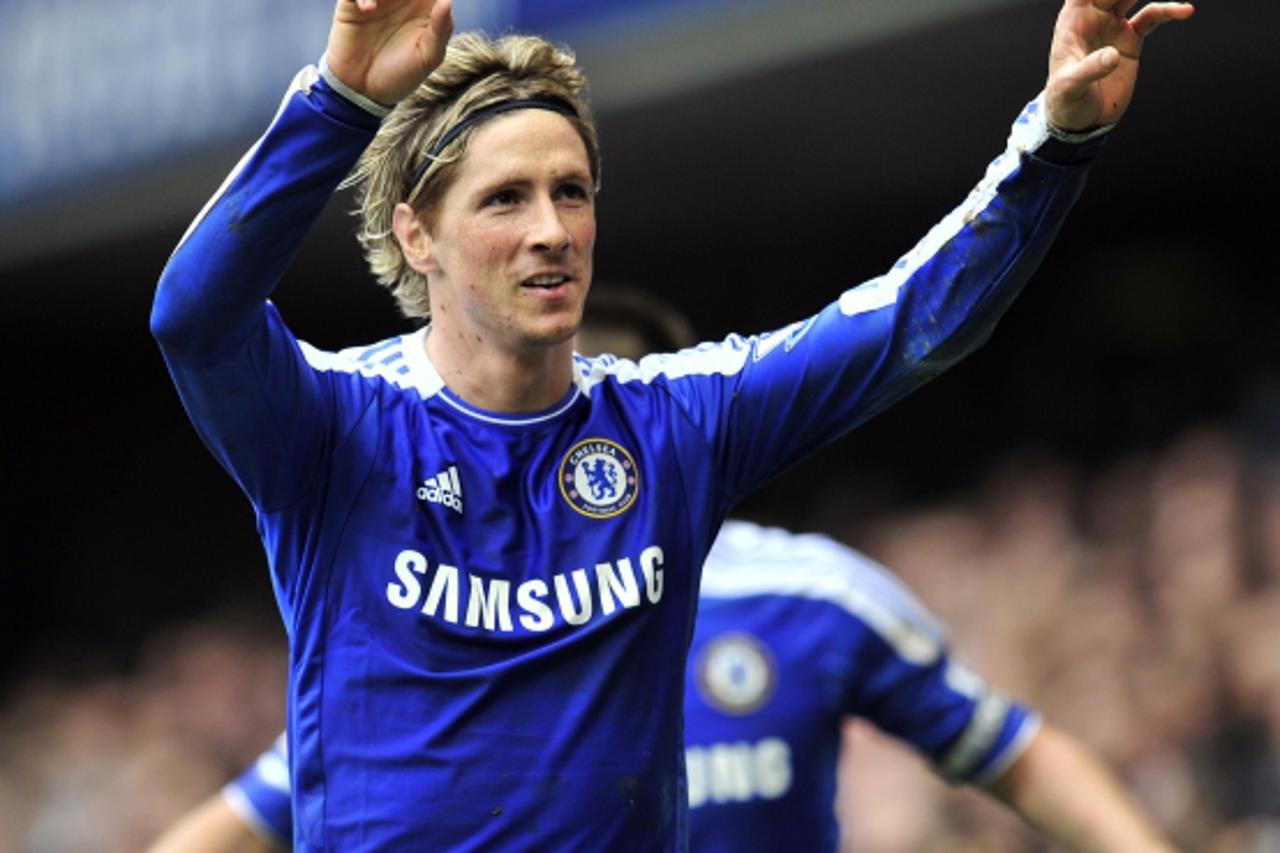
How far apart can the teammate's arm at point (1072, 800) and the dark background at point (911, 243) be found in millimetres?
3062

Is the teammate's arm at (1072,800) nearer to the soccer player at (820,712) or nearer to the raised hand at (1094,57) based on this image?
the soccer player at (820,712)

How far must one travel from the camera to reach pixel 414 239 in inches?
129

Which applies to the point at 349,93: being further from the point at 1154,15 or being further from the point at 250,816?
Result: the point at 250,816

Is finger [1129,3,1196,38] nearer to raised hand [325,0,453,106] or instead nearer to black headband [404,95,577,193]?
black headband [404,95,577,193]

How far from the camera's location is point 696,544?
320cm

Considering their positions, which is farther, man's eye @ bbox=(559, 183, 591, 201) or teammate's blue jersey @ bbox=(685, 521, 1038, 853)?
teammate's blue jersey @ bbox=(685, 521, 1038, 853)

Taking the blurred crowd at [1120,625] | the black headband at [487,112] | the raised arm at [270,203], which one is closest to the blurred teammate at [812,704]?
the black headband at [487,112]

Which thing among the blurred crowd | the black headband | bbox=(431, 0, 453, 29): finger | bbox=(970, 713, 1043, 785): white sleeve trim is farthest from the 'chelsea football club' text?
the blurred crowd

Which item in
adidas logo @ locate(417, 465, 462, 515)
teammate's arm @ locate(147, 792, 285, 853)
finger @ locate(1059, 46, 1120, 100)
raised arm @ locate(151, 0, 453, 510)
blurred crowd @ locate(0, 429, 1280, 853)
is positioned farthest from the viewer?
blurred crowd @ locate(0, 429, 1280, 853)

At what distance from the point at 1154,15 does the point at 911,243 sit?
7.44m

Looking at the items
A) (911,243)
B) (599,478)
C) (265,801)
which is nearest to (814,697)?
(265,801)

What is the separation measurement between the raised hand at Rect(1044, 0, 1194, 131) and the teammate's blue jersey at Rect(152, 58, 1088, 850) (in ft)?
0.21

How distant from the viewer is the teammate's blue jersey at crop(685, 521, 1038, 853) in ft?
15.3

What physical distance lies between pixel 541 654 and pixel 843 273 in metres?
7.75
